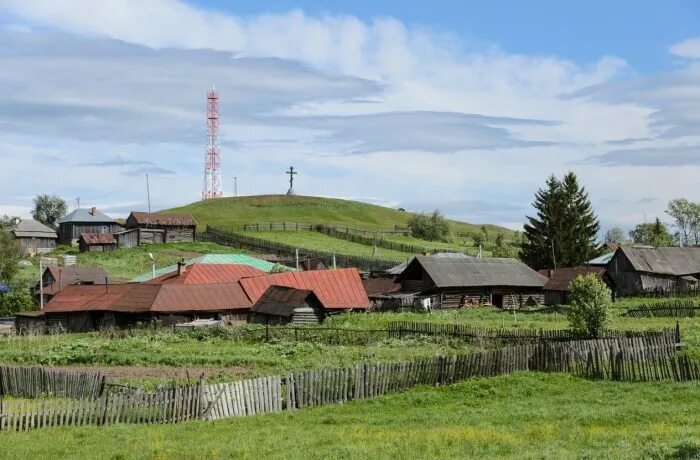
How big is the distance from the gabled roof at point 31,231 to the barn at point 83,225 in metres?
1.48

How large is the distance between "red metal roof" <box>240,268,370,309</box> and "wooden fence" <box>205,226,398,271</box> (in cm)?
2248

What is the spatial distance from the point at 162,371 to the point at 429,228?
101483 mm

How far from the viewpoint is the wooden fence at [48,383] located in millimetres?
24969

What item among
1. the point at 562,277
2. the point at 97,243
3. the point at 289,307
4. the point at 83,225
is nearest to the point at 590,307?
the point at 289,307

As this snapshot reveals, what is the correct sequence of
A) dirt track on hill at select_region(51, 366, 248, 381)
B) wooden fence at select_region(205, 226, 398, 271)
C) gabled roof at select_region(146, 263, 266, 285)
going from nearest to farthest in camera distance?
dirt track on hill at select_region(51, 366, 248, 381) → gabled roof at select_region(146, 263, 266, 285) → wooden fence at select_region(205, 226, 398, 271)

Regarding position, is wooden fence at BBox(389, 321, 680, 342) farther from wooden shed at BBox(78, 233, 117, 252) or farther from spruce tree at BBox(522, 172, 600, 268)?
wooden shed at BBox(78, 233, 117, 252)

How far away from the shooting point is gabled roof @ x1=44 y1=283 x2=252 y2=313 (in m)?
56.0

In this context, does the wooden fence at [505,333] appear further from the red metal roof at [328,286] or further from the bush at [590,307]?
the red metal roof at [328,286]

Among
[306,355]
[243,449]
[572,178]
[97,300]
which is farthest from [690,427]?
[572,178]

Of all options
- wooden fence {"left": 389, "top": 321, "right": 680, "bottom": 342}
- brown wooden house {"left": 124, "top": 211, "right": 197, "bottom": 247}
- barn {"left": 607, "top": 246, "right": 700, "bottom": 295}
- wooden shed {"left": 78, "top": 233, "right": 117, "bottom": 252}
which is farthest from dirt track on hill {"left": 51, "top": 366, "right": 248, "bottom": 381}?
brown wooden house {"left": 124, "top": 211, "right": 197, "bottom": 247}

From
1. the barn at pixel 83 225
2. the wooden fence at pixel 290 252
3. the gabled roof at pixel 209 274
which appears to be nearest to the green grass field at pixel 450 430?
the gabled roof at pixel 209 274

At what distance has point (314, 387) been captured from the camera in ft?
81.3

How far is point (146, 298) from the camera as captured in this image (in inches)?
2222

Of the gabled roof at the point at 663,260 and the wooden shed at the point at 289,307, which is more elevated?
the gabled roof at the point at 663,260
